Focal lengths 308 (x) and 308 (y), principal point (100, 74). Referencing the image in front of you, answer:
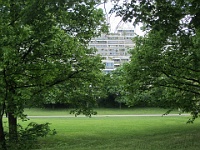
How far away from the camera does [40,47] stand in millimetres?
9602

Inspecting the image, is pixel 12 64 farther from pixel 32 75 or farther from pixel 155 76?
pixel 155 76

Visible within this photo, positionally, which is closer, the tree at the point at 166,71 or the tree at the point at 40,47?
the tree at the point at 40,47

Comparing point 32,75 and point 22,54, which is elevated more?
point 22,54

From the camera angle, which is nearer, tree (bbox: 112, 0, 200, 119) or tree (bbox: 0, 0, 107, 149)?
tree (bbox: 0, 0, 107, 149)

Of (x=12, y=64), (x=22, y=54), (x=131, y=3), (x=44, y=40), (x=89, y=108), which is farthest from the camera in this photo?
(x=89, y=108)

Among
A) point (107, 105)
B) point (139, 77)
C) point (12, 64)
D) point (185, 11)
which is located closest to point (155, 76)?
point (139, 77)

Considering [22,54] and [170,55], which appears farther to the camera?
[170,55]

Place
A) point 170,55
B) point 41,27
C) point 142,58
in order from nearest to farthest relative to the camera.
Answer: point 41,27 → point 170,55 → point 142,58

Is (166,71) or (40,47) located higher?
(40,47)

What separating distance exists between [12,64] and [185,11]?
486cm

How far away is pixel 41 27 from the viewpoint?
24.4ft

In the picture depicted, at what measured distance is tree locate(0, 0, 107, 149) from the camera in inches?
227

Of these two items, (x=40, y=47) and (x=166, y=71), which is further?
(x=166, y=71)

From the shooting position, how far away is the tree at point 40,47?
5.77 metres
